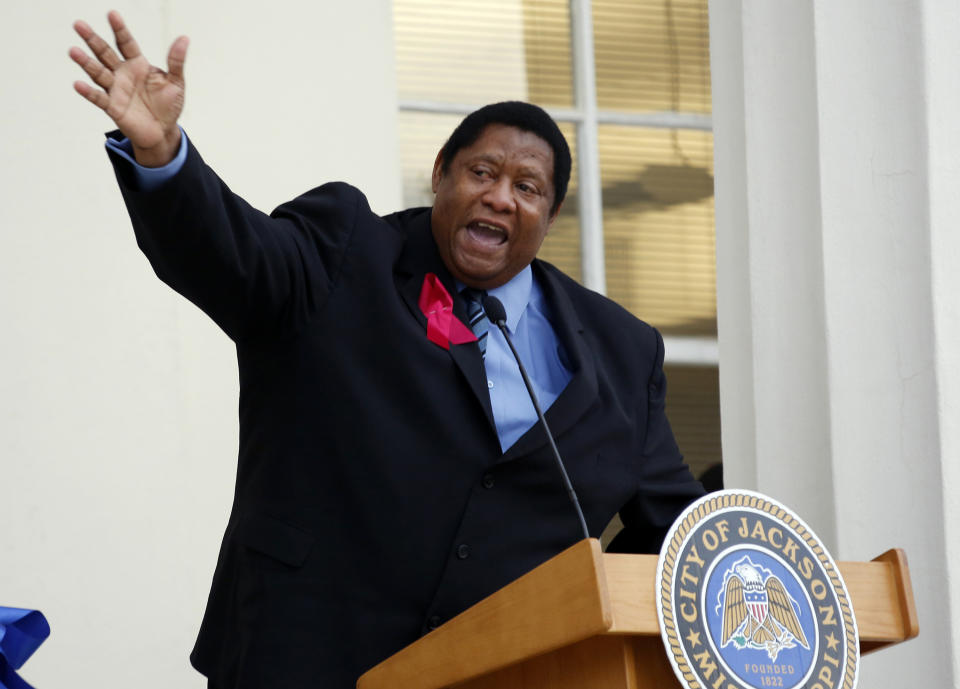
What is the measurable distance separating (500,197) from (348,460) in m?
0.63

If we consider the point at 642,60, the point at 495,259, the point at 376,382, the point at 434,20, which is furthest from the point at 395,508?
the point at 642,60

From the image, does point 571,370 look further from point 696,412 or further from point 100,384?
point 696,412

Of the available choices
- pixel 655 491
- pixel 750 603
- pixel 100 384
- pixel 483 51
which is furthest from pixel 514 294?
pixel 483 51

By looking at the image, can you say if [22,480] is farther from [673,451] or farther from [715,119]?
[715,119]

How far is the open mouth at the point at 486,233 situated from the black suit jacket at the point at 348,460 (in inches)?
6.1

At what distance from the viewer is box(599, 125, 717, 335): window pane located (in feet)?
17.3

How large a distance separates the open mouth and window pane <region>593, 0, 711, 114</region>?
2.80 meters

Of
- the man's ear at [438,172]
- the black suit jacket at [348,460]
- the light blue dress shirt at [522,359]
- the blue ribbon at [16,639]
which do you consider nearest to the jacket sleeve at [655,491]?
the black suit jacket at [348,460]

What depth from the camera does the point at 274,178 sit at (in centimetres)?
429

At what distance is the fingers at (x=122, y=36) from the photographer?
1.87 meters

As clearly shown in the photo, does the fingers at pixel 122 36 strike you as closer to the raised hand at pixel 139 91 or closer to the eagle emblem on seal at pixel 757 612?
the raised hand at pixel 139 91

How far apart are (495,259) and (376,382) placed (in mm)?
391

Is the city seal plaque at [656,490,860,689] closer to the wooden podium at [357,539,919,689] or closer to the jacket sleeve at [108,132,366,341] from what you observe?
the wooden podium at [357,539,919,689]

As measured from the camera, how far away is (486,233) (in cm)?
264
